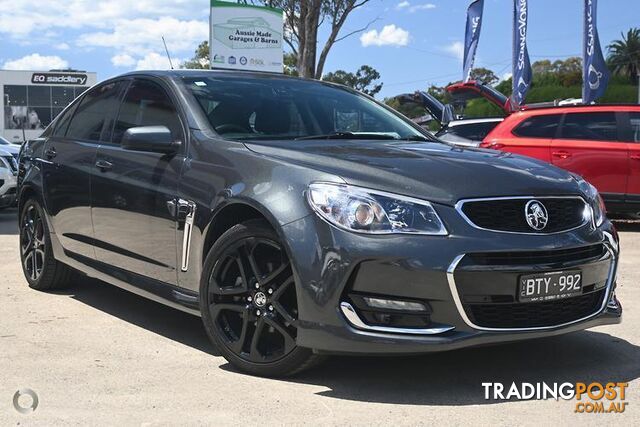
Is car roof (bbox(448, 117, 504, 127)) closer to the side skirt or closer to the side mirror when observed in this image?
the side skirt

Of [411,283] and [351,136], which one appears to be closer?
[411,283]

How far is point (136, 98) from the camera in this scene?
16.1ft

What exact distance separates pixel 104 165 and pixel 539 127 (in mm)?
7024

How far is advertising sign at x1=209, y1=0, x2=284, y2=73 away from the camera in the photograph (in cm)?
1817

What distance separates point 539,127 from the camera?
10.3 m

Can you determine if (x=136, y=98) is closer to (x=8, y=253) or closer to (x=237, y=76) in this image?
(x=237, y=76)

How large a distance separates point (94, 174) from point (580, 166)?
6.87 metres

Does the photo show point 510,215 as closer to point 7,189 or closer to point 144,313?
point 144,313

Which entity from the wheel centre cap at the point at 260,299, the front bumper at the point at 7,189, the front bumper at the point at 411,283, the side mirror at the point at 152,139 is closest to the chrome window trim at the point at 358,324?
the front bumper at the point at 411,283

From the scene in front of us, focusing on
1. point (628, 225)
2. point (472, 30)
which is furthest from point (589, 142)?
point (472, 30)

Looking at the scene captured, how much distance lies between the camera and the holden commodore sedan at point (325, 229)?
328 cm

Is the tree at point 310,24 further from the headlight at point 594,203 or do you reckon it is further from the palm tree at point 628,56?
the palm tree at point 628,56

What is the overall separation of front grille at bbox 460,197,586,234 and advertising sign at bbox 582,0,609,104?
1705 cm

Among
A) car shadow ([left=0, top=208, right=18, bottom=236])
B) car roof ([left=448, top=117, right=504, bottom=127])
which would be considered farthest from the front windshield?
car roof ([left=448, top=117, right=504, bottom=127])
